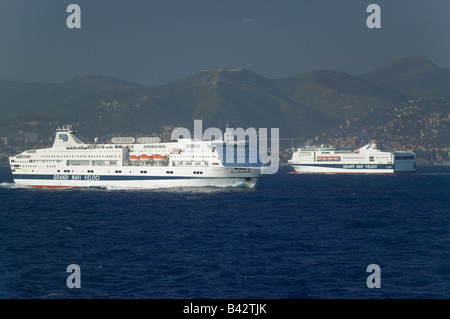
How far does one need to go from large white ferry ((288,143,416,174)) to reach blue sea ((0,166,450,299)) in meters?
91.3

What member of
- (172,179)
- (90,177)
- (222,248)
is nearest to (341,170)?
(172,179)

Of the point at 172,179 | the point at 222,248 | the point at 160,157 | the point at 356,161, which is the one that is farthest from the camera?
the point at 356,161

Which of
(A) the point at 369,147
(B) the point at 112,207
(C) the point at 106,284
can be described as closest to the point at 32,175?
(B) the point at 112,207

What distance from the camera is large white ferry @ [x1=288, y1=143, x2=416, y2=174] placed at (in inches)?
6211

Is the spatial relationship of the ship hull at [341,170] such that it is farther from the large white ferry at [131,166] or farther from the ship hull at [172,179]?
the ship hull at [172,179]

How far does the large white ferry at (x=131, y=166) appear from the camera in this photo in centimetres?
7800

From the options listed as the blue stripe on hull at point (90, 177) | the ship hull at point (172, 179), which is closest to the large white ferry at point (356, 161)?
the ship hull at point (172, 179)

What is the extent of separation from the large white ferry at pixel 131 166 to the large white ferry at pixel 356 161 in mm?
80332

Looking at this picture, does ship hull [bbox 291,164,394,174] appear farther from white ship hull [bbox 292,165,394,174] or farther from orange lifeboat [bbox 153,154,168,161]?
orange lifeboat [bbox 153,154,168,161]

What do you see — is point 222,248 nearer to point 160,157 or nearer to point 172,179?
point 172,179

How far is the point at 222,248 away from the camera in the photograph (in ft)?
125

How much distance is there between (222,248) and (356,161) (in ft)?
417
